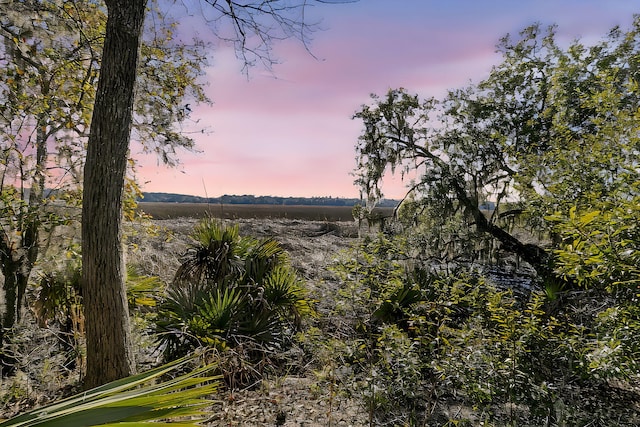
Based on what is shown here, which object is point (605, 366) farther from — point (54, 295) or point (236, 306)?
point (54, 295)

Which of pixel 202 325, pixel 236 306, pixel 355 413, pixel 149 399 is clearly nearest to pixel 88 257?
pixel 202 325

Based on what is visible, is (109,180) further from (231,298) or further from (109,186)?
(231,298)

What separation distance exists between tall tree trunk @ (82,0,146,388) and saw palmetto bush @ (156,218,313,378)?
143cm

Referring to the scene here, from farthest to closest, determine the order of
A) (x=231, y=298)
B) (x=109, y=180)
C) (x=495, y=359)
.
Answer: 1. (x=231, y=298)
2. (x=495, y=359)
3. (x=109, y=180)

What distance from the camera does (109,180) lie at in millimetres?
3172

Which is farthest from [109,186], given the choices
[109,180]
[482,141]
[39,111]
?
[482,141]

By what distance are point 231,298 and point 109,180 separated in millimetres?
2665

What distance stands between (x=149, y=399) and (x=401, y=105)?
401 inches

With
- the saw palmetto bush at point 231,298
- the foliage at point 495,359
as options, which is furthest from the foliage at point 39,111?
the foliage at point 495,359

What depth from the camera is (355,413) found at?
4348 mm

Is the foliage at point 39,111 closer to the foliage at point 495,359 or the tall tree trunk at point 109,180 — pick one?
the tall tree trunk at point 109,180

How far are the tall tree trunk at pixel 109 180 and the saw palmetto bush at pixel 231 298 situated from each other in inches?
56.2

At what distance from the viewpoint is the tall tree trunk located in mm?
3143

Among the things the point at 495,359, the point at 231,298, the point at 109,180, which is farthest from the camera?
the point at 231,298
